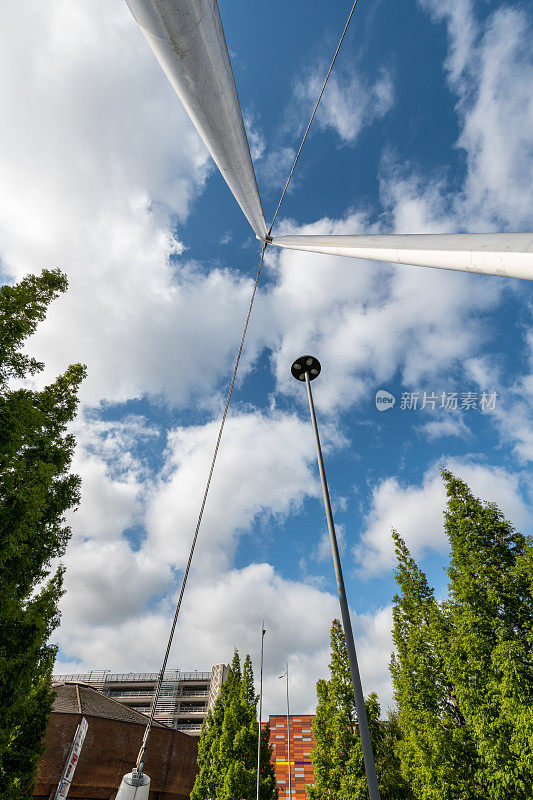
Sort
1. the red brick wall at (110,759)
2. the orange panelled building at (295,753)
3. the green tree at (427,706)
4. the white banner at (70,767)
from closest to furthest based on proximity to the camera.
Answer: the green tree at (427,706), the white banner at (70,767), the red brick wall at (110,759), the orange panelled building at (295,753)

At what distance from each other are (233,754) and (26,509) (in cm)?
2023

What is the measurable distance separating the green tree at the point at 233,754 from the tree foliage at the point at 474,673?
866 centimetres

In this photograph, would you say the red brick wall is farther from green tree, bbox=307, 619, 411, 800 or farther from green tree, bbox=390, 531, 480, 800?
green tree, bbox=390, 531, 480, 800

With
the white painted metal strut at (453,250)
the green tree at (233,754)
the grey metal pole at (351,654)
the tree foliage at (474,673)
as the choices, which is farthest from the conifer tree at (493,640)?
the white painted metal strut at (453,250)

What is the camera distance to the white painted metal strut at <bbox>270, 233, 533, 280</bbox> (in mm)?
2287

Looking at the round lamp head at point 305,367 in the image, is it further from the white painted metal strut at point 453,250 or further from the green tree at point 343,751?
the green tree at point 343,751

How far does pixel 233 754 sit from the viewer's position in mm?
21078

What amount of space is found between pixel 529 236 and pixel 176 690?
9249 cm

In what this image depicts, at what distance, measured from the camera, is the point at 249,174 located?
12.9ft

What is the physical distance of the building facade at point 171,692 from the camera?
225 ft

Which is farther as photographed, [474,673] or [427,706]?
[427,706]

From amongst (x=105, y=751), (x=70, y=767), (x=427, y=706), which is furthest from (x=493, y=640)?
(x=105, y=751)

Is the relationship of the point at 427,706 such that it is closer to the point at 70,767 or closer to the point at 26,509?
the point at 26,509

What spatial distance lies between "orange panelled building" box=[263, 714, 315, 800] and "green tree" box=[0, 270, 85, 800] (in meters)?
48.3
